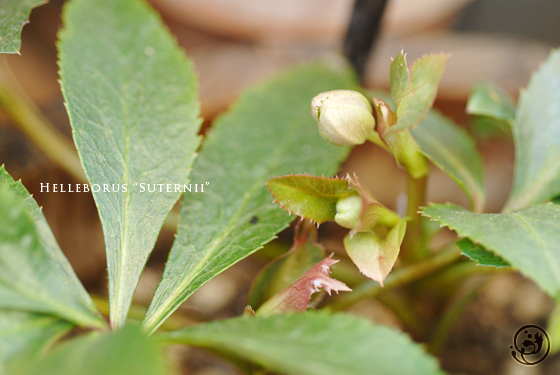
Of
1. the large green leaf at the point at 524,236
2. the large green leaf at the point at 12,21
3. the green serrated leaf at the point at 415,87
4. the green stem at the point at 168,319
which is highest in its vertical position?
the green serrated leaf at the point at 415,87

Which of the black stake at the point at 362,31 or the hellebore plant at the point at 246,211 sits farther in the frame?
the black stake at the point at 362,31

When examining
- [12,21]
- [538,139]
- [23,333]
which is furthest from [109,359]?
[538,139]

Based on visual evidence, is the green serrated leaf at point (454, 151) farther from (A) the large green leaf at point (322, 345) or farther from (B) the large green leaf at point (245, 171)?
(A) the large green leaf at point (322, 345)

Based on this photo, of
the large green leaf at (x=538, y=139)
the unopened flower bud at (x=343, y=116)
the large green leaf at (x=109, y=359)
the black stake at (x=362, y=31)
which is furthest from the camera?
the black stake at (x=362, y=31)

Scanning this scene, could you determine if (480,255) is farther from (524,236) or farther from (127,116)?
(127,116)

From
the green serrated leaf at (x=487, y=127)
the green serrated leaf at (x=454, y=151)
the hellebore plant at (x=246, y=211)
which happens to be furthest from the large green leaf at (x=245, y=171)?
the green serrated leaf at (x=487, y=127)

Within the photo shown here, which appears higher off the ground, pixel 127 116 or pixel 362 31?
pixel 362 31

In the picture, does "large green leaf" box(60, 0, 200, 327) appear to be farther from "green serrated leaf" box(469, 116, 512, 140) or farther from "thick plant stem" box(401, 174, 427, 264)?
"green serrated leaf" box(469, 116, 512, 140)
